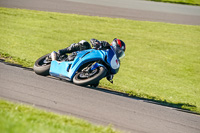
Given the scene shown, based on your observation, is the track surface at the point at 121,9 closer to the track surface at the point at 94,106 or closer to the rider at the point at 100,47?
the rider at the point at 100,47

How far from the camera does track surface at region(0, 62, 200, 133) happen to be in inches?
237

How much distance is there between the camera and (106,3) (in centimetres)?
2466

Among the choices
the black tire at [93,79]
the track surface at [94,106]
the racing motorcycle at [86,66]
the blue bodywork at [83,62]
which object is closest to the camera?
the track surface at [94,106]

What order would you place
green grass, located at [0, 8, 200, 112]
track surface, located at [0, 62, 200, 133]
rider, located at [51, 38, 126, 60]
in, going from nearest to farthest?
track surface, located at [0, 62, 200, 133] → rider, located at [51, 38, 126, 60] → green grass, located at [0, 8, 200, 112]

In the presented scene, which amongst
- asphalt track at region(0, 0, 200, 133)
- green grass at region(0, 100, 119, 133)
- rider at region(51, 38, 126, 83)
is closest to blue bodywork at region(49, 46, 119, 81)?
rider at region(51, 38, 126, 83)

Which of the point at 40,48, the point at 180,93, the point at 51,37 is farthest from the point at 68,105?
the point at 51,37

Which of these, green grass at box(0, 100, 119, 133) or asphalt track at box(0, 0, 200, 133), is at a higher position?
green grass at box(0, 100, 119, 133)

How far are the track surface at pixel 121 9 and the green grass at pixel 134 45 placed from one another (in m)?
1.30

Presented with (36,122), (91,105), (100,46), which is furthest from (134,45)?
(36,122)

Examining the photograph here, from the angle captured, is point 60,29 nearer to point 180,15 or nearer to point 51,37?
point 51,37

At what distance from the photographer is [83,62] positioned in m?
7.86

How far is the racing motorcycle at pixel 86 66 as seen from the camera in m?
7.56

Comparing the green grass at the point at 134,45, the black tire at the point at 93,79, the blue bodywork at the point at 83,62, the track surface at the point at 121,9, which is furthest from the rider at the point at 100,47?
the track surface at the point at 121,9

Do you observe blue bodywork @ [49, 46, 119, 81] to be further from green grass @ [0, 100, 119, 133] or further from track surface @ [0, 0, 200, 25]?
track surface @ [0, 0, 200, 25]
